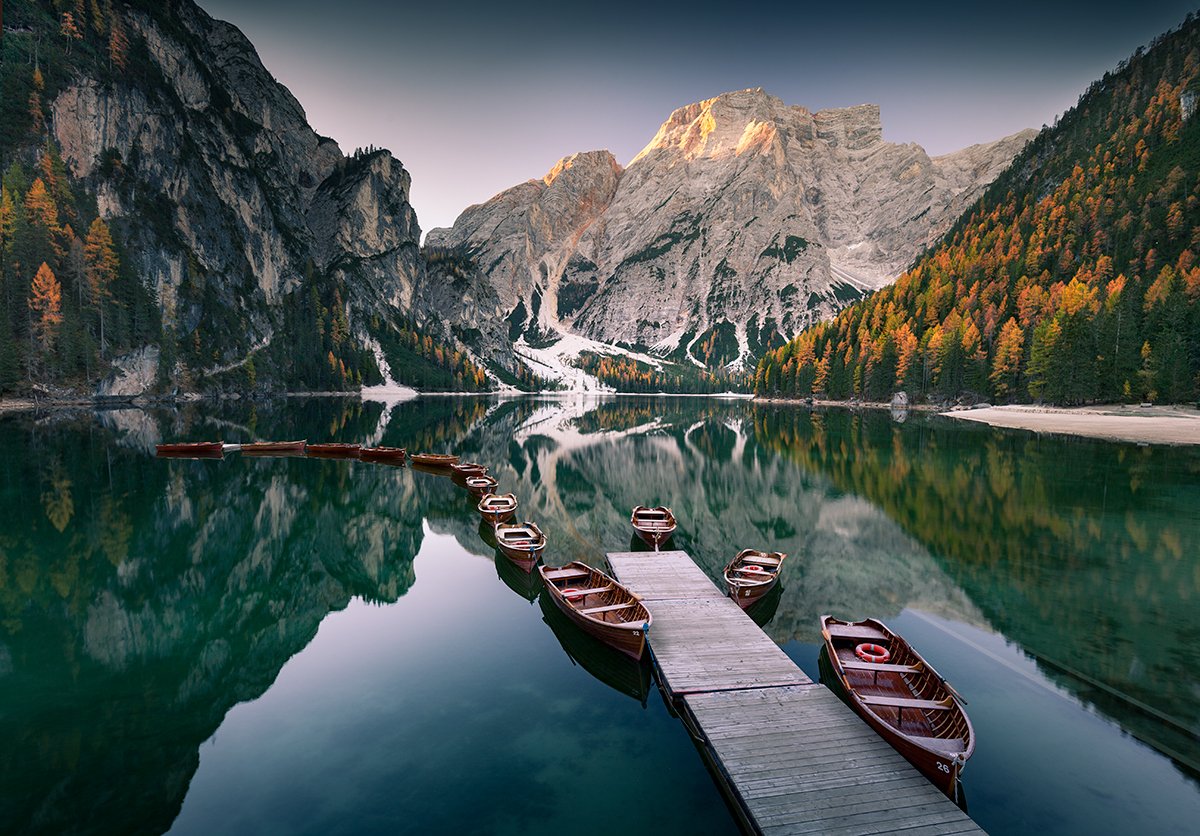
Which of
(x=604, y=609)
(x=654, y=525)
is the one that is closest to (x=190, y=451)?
(x=654, y=525)

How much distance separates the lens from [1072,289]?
388ft

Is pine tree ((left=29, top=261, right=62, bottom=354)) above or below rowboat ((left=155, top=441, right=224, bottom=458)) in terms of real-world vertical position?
above

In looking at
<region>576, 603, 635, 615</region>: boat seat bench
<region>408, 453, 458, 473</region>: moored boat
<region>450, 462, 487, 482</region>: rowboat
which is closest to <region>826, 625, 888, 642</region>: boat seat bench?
<region>576, 603, 635, 615</region>: boat seat bench

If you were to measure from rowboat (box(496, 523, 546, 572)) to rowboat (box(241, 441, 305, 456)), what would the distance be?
44784mm

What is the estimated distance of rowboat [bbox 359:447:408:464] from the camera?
219 feet

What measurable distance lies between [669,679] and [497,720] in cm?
581

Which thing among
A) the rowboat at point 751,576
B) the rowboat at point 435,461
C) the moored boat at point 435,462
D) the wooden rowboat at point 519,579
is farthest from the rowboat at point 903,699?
the rowboat at point 435,461

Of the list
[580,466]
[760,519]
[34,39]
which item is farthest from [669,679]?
[34,39]

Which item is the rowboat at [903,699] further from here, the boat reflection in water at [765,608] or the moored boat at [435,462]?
the moored boat at [435,462]

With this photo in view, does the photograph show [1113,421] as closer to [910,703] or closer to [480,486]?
[480,486]

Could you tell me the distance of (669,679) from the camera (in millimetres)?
20031

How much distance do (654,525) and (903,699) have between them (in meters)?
20.4

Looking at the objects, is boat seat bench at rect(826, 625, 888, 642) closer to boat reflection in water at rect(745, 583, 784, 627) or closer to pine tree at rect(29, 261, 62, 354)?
boat reflection in water at rect(745, 583, 784, 627)

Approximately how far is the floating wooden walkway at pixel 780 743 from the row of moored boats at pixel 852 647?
0.70 meters
